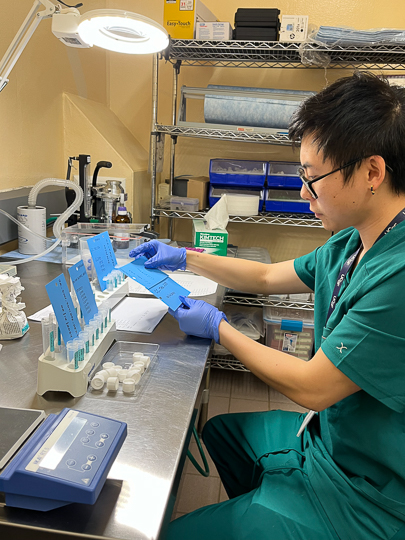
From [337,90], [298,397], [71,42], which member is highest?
[71,42]

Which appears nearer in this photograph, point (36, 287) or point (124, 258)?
point (36, 287)

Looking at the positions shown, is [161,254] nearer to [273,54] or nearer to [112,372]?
[112,372]

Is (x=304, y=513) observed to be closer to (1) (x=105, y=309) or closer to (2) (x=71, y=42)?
(1) (x=105, y=309)

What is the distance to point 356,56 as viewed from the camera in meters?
2.35

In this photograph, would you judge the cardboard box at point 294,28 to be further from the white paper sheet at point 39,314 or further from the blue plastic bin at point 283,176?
the white paper sheet at point 39,314

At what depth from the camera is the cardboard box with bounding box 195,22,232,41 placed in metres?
2.17

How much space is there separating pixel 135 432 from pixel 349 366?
0.45 metres

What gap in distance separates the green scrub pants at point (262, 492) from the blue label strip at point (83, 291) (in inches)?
20.4

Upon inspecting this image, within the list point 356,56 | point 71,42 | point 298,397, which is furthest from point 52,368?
point 356,56

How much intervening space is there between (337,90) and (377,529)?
954mm

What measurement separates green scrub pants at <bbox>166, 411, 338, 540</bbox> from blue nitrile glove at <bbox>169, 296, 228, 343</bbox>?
354 mm

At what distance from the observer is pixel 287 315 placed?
249cm

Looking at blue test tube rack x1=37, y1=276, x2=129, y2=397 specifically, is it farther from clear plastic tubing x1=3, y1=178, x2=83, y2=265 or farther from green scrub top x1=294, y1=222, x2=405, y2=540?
clear plastic tubing x1=3, y1=178, x2=83, y2=265

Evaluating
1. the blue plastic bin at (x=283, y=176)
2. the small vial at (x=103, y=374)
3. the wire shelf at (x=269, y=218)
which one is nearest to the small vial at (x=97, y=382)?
the small vial at (x=103, y=374)
